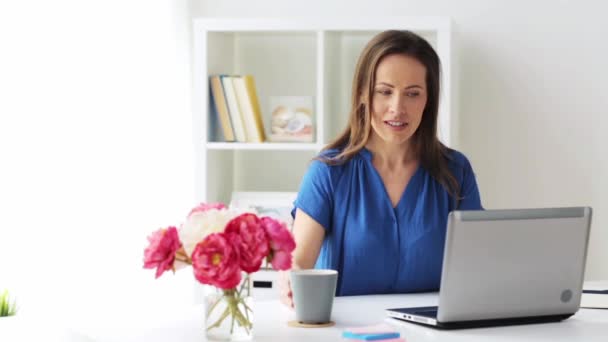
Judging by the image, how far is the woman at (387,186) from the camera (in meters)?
2.43

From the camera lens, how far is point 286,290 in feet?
6.52

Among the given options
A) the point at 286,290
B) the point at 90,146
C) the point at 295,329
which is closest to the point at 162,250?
the point at 295,329

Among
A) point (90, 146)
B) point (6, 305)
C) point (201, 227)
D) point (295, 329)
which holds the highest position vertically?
point (90, 146)

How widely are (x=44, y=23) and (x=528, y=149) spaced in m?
1.97

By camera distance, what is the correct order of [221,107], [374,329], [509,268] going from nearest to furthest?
[374,329], [509,268], [221,107]

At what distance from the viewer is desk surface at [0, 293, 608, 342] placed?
1726 mm

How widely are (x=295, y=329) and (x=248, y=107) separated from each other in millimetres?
1848

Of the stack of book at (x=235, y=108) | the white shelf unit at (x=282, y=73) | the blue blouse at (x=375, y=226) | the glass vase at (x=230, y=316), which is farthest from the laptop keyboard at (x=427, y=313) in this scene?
the stack of book at (x=235, y=108)

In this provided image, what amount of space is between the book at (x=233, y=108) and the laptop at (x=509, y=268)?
1742mm

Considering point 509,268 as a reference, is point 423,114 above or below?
above

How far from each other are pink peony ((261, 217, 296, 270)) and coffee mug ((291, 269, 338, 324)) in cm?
16

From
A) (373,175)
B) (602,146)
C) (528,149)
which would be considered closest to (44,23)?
(373,175)

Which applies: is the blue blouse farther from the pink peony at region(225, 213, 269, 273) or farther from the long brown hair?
the pink peony at region(225, 213, 269, 273)

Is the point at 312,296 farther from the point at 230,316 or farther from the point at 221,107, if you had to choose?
the point at 221,107
